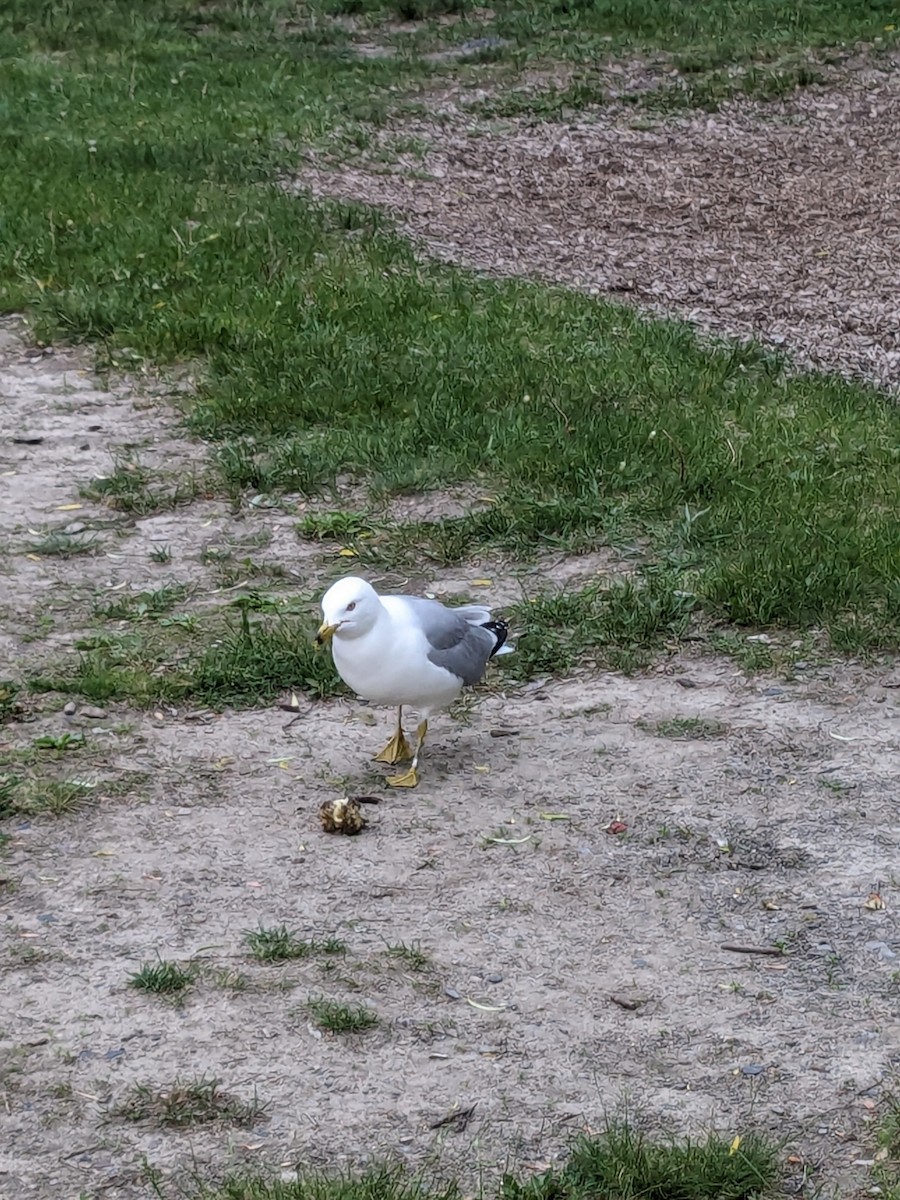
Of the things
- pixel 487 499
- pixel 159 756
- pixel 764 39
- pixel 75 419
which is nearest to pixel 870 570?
pixel 487 499

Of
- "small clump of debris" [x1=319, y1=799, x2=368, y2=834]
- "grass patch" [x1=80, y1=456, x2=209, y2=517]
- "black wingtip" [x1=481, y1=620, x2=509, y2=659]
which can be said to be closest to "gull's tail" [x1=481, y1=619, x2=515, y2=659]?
"black wingtip" [x1=481, y1=620, x2=509, y2=659]

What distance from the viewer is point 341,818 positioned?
4.34 m

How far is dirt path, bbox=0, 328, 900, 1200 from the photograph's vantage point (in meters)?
3.32

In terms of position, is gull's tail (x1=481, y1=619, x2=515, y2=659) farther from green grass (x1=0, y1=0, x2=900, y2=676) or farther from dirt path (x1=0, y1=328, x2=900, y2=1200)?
green grass (x1=0, y1=0, x2=900, y2=676)

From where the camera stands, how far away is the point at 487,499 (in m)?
6.53

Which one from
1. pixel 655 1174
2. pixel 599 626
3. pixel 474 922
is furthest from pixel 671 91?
pixel 655 1174

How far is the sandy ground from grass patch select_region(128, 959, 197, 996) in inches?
1.4

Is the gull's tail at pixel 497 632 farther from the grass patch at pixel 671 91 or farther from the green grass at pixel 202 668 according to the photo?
the grass patch at pixel 671 91

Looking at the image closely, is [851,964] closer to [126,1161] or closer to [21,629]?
[126,1161]

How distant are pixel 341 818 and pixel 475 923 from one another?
533mm

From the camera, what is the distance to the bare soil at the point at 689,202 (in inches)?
362

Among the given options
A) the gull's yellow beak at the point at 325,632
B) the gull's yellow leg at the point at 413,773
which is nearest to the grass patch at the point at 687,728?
the gull's yellow leg at the point at 413,773

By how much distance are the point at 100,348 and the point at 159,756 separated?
3.75 m

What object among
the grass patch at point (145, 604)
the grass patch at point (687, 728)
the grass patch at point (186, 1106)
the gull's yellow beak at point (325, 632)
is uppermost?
the gull's yellow beak at point (325, 632)
